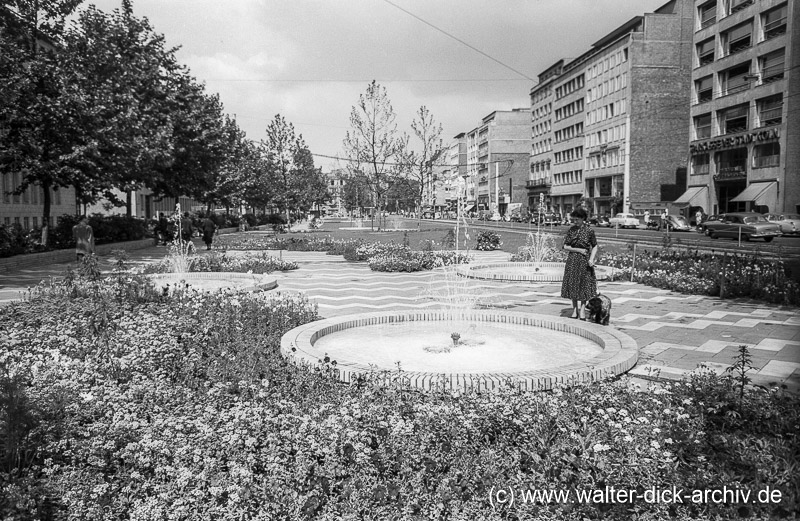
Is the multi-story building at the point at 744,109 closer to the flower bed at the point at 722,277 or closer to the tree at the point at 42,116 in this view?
the flower bed at the point at 722,277

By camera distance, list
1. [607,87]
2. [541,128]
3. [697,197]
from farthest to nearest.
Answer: [541,128] < [607,87] < [697,197]

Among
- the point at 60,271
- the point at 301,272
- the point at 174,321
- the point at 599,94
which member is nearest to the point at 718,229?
the point at 301,272

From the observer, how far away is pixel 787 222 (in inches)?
1526

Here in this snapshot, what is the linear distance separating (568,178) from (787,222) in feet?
181

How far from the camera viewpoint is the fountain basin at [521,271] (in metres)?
15.5

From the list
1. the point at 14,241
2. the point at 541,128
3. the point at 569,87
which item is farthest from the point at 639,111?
the point at 14,241

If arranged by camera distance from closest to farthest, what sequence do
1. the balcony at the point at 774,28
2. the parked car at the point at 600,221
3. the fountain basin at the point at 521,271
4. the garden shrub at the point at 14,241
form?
the fountain basin at the point at 521,271 → the garden shrub at the point at 14,241 → the balcony at the point at 774,28 → the parked car at the point at 600,221

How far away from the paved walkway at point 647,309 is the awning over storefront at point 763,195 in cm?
4042

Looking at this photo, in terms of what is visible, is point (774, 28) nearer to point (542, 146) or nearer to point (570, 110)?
point (570, 110)

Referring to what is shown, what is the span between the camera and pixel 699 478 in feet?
11.6

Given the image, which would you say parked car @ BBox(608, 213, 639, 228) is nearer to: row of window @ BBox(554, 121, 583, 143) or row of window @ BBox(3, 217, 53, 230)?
row of window @ BBox(554, 121, 583, 143)

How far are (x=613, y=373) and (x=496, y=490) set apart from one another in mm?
3078

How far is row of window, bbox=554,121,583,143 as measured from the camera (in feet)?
291

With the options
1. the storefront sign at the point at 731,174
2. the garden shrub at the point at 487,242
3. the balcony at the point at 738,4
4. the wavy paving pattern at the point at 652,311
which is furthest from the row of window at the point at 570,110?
the wavy paving pattern at the point at 652,311
